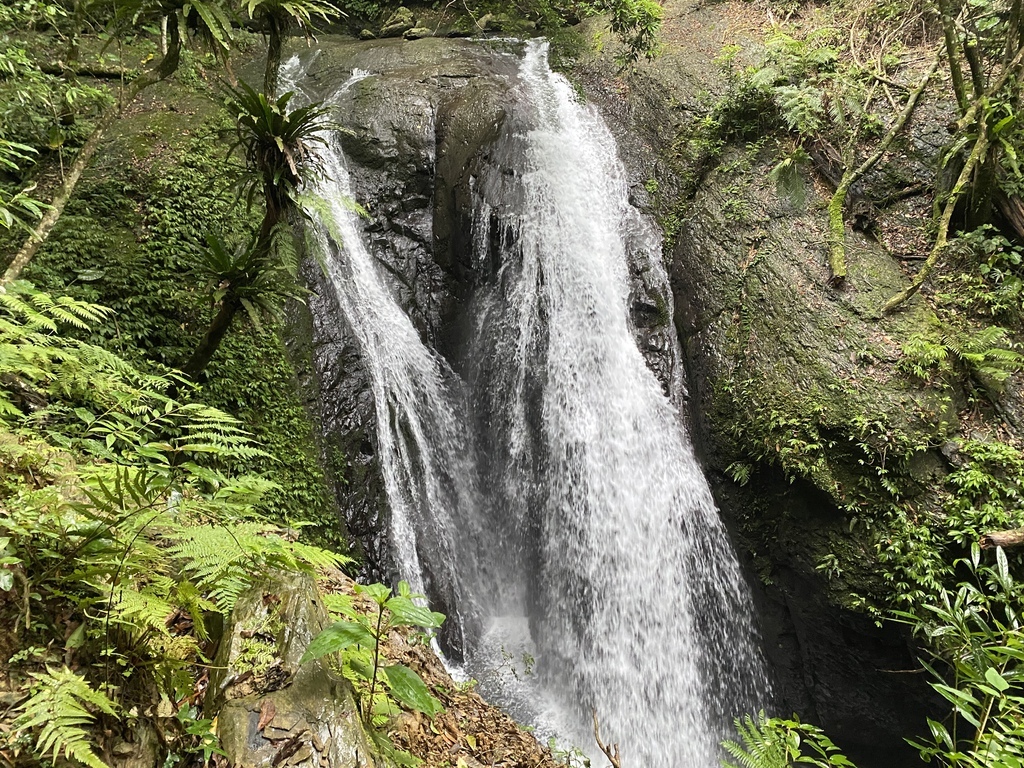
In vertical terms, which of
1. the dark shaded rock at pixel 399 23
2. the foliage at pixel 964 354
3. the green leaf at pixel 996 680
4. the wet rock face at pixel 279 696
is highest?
the dark shaded rock at pixel 399 23

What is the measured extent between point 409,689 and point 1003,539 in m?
5.42

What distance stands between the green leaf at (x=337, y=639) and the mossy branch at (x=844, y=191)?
6996mm

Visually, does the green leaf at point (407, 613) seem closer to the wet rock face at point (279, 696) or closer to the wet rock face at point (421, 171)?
the wet rock face at point (279, 696)

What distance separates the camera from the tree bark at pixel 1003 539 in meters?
4.51

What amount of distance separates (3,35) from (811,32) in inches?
453

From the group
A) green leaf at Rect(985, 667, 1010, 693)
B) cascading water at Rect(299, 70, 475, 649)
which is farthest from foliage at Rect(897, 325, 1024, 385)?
cascading water at Rect(299, 70, 475, 649)

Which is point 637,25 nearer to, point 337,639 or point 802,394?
point 802,394

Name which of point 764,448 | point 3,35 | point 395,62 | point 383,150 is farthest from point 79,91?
point 764,448

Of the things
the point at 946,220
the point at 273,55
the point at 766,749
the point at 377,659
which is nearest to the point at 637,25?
the point at 946,220

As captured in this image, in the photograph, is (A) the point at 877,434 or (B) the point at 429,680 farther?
(A) the point at 877,434

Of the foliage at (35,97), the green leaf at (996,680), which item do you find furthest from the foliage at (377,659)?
the foliage at (35,97)

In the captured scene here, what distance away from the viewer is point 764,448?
6.14 meters

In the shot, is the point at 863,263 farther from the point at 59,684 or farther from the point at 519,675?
the point at 59,684

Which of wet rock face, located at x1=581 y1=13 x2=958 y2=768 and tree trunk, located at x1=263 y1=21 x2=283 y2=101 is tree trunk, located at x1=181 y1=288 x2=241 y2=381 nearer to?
tree trunk, located at x1=263 y1=21 x2=283 y2=101
